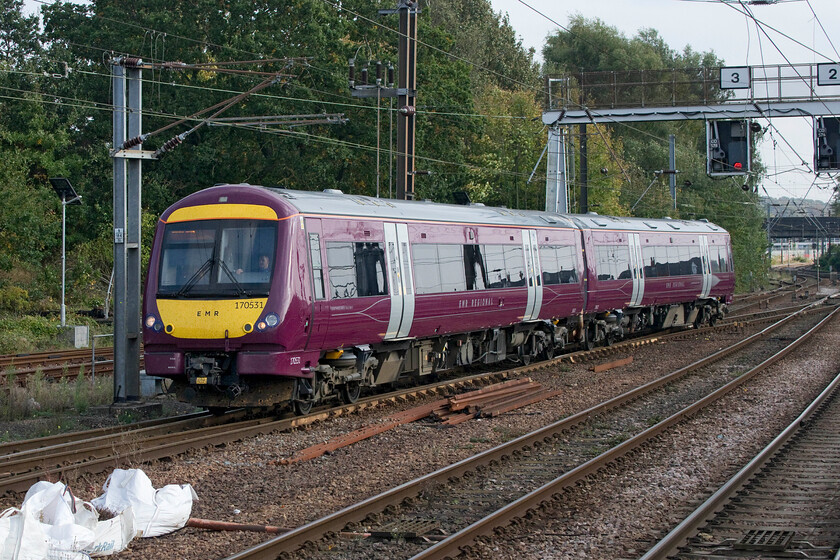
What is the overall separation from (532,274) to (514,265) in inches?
35.3

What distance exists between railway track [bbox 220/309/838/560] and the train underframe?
3.22 metres

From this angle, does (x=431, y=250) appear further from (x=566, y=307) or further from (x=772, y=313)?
(x=772, y=313)

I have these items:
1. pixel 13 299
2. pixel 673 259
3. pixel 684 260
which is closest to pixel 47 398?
pixel 13 299

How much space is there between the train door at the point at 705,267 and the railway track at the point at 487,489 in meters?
14.3

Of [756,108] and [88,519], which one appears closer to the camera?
[88,519]

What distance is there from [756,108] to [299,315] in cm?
2113

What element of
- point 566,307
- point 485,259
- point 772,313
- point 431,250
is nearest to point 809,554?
point 431,250

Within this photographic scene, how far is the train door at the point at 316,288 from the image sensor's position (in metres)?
13.0

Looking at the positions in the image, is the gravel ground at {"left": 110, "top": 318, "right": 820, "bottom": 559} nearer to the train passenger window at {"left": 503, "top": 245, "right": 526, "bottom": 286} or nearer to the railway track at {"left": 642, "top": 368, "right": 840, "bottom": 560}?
the railway track at {"left": 642, "top": 368, "right": 840, "bottom": 560}

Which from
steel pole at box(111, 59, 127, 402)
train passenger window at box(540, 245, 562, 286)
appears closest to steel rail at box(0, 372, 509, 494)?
steel pole at box(111, 59, 127, 402)

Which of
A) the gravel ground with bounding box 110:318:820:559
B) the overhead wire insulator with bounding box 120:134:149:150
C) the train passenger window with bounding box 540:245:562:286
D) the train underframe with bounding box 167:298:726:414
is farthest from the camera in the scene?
the train passenger window with bounding box 540:245:562:286

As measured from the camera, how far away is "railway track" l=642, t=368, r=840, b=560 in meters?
7.64

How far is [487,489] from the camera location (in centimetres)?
970

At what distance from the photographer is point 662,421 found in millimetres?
13273
